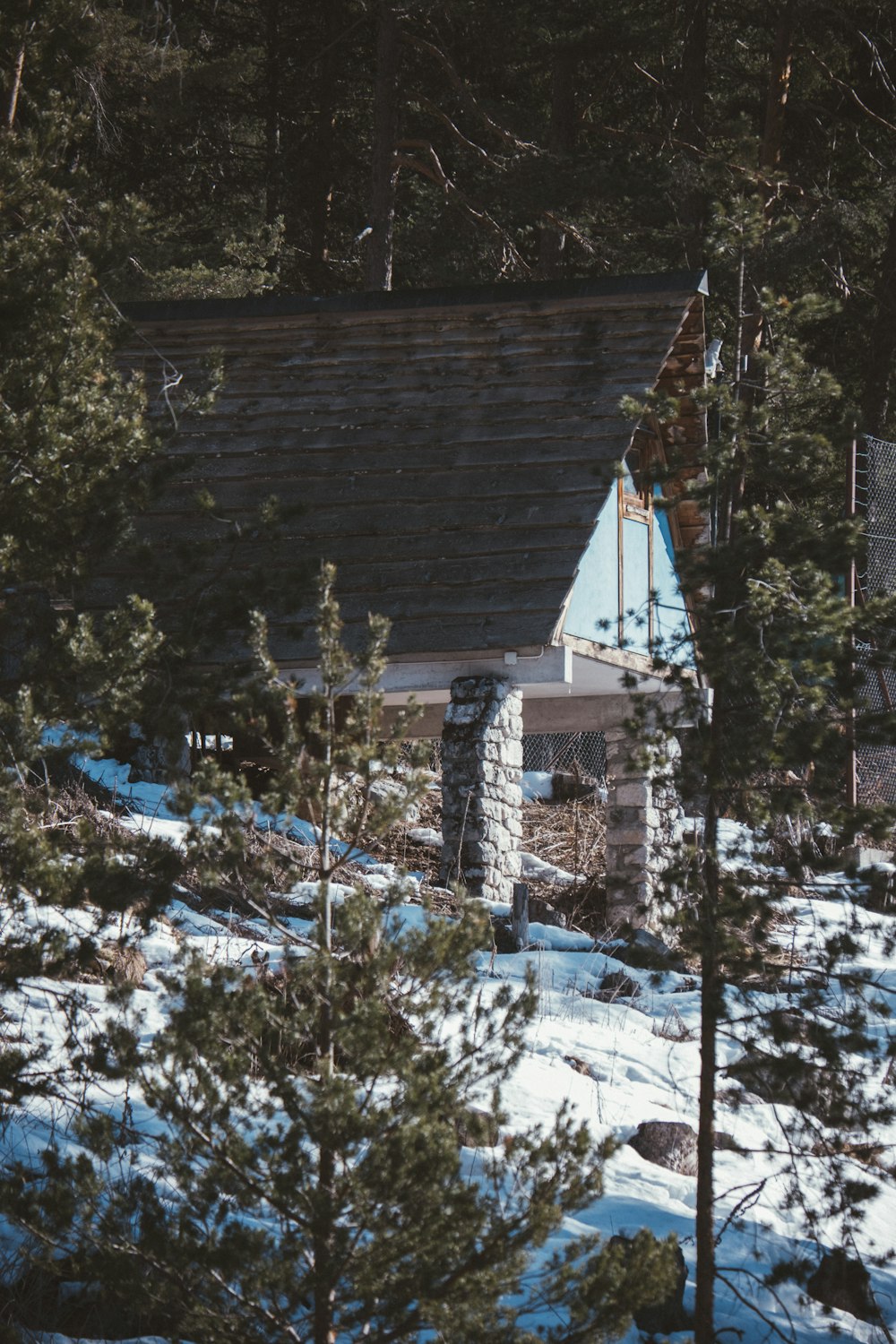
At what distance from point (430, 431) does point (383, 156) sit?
27.1 ft

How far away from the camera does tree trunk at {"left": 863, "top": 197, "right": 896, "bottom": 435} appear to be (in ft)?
71.1

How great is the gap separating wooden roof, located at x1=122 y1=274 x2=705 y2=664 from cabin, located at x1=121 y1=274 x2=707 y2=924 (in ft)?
0.06

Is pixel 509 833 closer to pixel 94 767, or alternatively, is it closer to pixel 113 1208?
pixel 94 767

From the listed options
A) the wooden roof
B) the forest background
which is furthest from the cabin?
the forest background

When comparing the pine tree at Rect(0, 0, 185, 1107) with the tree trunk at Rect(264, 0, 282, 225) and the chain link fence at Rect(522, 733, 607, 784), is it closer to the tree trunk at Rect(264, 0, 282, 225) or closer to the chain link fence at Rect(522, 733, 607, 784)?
the tree trunk at Rect(264, 0, 282, 225)

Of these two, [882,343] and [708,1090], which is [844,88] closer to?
→ [882,343]

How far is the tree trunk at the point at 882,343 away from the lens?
21656mm

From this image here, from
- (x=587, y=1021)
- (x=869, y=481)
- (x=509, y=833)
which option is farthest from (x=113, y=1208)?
(x=869, y=481)

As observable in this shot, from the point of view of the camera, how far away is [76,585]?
6.89m

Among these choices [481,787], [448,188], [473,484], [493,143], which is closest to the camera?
[481,787]

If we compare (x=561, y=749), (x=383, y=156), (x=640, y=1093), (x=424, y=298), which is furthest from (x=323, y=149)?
(x=640, y=1093)

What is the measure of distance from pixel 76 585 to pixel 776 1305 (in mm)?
4395

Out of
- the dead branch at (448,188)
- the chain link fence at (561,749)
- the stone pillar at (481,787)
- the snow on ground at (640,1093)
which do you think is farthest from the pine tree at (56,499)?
the chain link fence at (561,749)

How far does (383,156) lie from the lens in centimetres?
2061
